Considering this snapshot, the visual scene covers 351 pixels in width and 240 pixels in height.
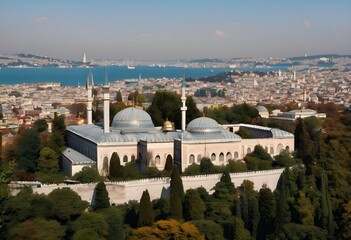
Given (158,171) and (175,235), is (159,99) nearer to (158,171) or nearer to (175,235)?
(158,171)

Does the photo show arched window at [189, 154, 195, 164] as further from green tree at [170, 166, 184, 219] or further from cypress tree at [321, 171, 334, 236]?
cypress tree at [321, 171, 334, 236]

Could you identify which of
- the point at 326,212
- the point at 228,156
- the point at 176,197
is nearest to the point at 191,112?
the point at 228,156

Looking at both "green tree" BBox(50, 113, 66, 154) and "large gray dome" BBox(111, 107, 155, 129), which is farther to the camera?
"green tree" BBox(50, 113, 66, 154)

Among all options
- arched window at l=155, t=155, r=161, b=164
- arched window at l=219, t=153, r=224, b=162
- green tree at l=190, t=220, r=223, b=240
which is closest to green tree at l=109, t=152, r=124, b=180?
arched window at l=155, t=155, r=161, b=164

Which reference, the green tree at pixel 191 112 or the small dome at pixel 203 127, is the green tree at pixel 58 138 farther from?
the green tree at pixel 191 112

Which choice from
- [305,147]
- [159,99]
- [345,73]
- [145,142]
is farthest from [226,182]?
[345,73]

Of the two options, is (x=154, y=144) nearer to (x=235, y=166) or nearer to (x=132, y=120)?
(x=132, y=120)
